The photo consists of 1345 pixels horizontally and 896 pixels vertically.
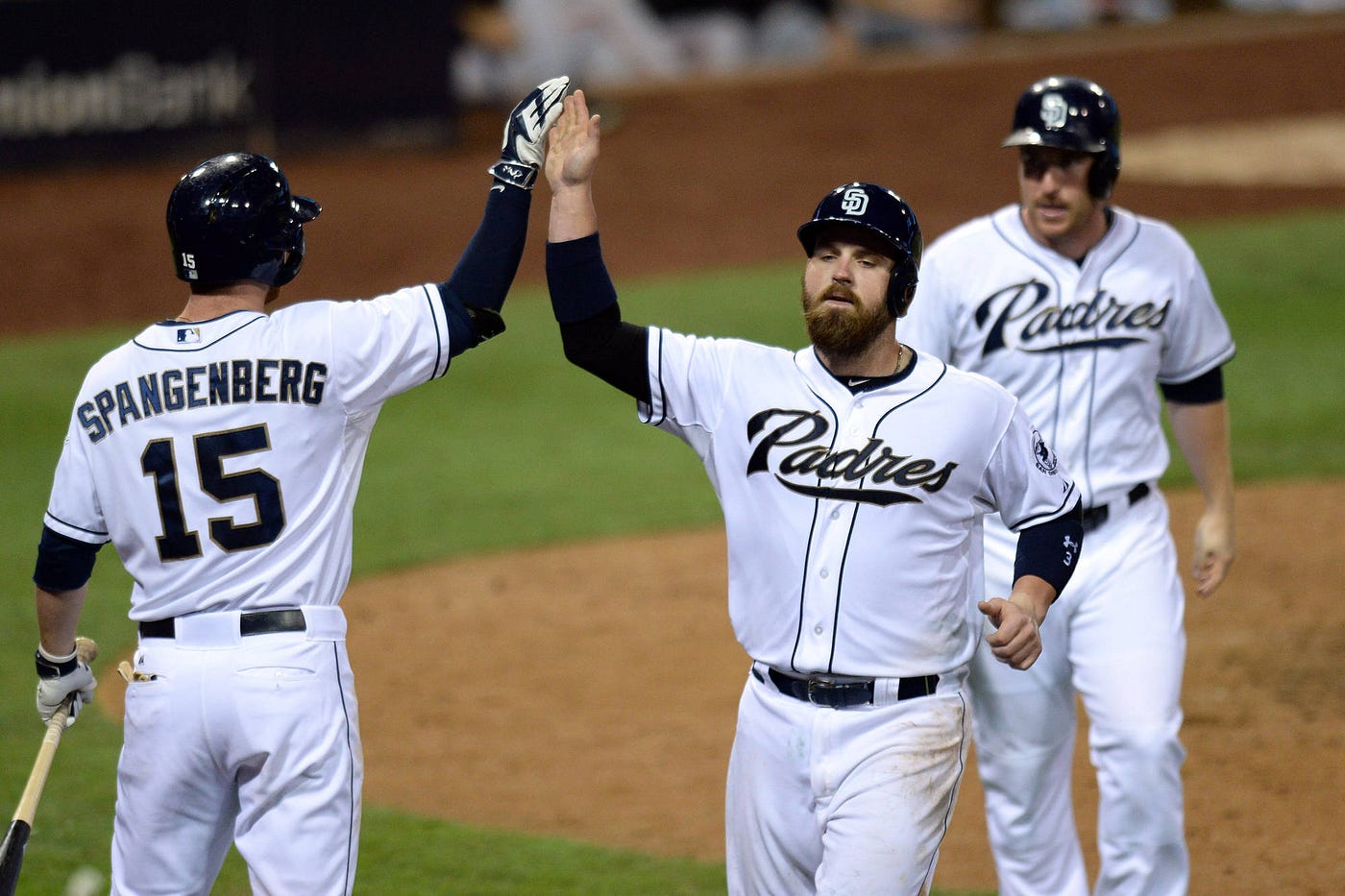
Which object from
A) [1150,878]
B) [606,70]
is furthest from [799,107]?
[1150,878]

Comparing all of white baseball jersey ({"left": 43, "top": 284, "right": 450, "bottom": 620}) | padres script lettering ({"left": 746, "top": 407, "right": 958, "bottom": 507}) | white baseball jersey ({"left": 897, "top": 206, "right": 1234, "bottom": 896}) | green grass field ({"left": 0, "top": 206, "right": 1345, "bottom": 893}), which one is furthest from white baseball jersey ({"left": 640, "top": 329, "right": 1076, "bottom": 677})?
green grass field ({"left": 0, "top": 206, "right": 1345, "bottom": 893})

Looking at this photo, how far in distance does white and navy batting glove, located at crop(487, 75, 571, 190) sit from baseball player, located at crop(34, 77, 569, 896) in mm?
413

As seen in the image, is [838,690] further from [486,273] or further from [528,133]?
[528,133]

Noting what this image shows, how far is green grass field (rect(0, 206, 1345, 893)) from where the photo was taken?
5289mm

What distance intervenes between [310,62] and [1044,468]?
1458 centimetres

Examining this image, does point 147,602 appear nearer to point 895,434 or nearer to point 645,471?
point 895,434

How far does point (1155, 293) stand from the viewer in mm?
4562

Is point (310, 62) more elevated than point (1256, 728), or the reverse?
point (310, 62)

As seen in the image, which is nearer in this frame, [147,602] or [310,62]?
[147,602]

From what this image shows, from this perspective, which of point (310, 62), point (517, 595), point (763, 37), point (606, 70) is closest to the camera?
point (517, 595)

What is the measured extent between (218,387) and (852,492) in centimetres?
135

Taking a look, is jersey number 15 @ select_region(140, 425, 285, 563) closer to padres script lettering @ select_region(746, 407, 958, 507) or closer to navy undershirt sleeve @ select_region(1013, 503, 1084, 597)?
padres script lettering @ select_region(746, 407, 958, 507)

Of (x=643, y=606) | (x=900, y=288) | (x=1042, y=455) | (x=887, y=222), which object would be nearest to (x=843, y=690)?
(x=1042, y=455)

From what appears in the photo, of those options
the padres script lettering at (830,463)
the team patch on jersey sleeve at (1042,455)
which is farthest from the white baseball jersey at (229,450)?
the team patch on jersey sleeve at (1042,455)
